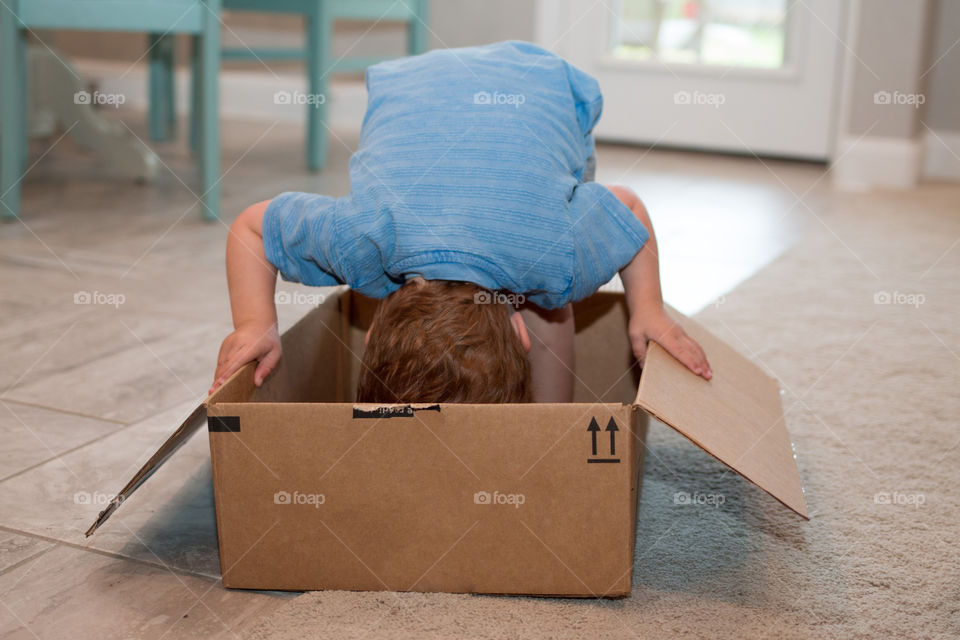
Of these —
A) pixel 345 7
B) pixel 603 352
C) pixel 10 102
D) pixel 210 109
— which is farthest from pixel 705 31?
pixel 603 352

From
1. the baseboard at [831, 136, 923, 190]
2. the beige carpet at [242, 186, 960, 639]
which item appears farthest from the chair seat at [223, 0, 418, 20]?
the beige carpet at [242, 186, 960, 639]

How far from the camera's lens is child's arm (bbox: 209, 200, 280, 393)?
32.0 inches

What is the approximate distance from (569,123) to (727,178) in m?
1.76

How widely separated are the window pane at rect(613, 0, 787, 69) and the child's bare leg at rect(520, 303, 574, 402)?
2.10 meters

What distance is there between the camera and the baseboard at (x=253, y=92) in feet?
11.0

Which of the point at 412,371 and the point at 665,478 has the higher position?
the point at 412,371

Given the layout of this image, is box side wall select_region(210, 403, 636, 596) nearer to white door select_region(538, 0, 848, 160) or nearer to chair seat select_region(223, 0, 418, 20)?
chair seat select_region(223, 0, 418, 20)

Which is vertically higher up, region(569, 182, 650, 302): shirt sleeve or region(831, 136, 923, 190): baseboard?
region(569, 182, 650, 302): shirt sleeve

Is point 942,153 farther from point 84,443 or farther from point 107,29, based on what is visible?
point 84,443

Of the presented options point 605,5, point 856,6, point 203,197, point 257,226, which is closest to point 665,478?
point 257,226

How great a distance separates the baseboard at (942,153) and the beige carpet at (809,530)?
1395 millimetres

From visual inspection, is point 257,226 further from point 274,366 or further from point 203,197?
point 203,197

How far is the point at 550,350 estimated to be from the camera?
978 mm

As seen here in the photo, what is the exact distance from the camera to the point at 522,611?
2.28 feet
